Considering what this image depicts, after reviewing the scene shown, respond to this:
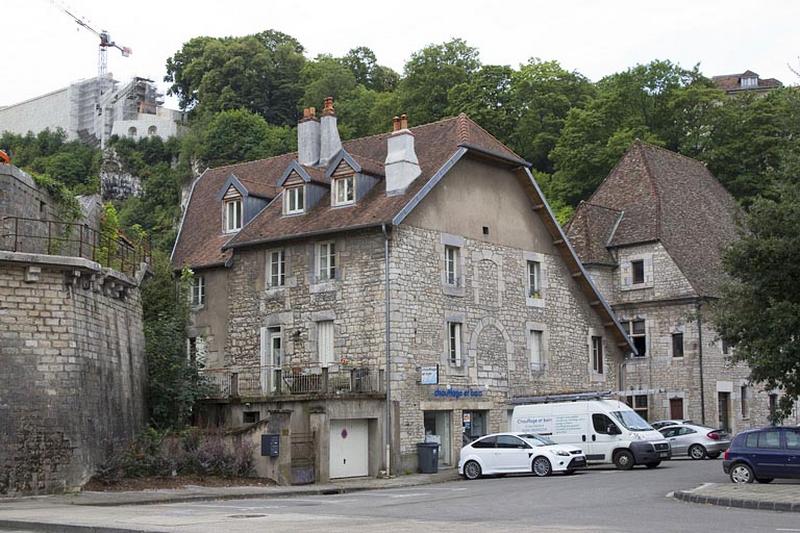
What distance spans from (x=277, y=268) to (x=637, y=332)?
54.9 feet

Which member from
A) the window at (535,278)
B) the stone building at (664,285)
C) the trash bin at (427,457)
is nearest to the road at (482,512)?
the trash bin at (427,457)

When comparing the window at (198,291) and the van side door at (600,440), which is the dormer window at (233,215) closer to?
the window at (198,291)

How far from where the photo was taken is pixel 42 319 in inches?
997

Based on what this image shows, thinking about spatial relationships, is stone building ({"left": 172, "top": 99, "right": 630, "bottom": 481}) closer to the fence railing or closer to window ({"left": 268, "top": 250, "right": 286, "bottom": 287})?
window ({"left": 268, "top": 250, "right": 286, "bottom": 287})

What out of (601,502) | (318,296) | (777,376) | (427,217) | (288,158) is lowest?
(601,502)

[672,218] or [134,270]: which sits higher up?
[672,218]

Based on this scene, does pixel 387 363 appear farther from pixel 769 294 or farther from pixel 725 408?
pixel 725 408

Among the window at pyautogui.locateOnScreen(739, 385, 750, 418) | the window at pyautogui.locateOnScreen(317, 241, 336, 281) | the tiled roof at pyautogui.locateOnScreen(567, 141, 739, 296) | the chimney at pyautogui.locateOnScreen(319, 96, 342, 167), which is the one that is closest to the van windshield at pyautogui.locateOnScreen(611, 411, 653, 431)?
the window at pyautogui.locateOnScreen(317, 241, 336, 281)

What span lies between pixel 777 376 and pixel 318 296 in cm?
1414

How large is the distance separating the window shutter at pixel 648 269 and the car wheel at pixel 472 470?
17.2 metres

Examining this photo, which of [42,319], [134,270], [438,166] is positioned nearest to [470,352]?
[438,166]

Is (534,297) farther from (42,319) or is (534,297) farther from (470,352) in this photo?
(42,319)

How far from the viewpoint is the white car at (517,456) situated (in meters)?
29.0

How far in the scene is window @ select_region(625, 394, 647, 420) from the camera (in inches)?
1722
